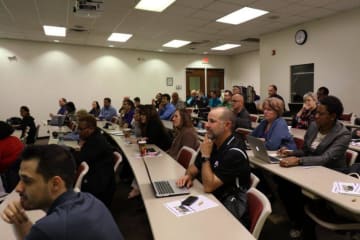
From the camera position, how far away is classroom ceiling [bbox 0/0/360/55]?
17.1 ft

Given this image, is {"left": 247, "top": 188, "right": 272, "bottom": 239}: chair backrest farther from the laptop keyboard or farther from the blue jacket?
the blue jacket

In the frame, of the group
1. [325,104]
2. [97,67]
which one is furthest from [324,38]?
[97,67]

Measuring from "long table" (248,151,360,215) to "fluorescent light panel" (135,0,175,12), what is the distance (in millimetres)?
3677

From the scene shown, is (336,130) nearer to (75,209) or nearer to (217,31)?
(75,209)

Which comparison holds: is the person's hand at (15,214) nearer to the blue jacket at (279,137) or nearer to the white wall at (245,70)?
the blue jacket at (279,137)

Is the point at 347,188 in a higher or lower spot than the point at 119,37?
lower

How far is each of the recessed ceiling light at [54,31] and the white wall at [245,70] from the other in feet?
23.6

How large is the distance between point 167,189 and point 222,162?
454 mm

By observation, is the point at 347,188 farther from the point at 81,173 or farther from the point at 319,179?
the point at 81,173

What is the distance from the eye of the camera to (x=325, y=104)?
2.55 meters

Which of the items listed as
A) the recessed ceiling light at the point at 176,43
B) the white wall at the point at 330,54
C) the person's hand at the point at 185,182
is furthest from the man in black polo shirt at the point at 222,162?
the recessed ceiling light at the point at 176,43

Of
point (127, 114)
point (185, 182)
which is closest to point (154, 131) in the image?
point (185, 182)

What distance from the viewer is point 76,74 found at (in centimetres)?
973

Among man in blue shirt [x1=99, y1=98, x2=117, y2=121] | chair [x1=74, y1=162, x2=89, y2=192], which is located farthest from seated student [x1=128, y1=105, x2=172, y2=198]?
man in blue shirt [x1=99, y1=98, x2=117, y2=121]
